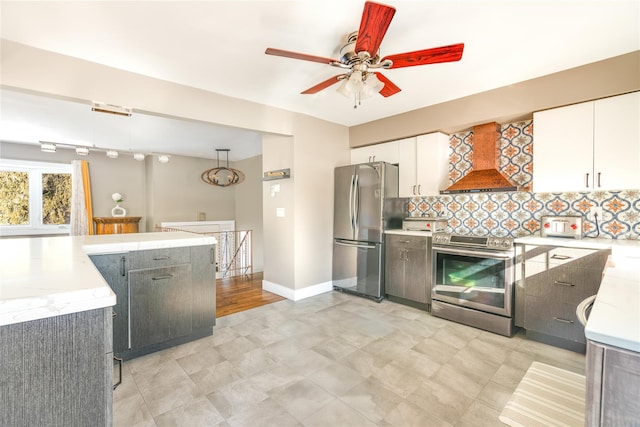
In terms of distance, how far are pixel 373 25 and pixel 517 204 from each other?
8.62 ft

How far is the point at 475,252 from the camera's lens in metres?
2.91

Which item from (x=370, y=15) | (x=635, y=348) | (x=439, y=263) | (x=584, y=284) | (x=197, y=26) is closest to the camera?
(x=635, y=348)

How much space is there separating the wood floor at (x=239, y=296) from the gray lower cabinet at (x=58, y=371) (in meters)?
2.46

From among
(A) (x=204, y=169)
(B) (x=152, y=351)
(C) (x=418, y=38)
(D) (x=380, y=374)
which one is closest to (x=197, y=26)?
(C) (x=418, y=38)

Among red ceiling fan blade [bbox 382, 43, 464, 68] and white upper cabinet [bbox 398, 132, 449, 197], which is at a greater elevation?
red ceiling fan blade [bbox 382, 43, 464, 68]

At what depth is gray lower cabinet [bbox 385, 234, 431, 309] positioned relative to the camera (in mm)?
3354

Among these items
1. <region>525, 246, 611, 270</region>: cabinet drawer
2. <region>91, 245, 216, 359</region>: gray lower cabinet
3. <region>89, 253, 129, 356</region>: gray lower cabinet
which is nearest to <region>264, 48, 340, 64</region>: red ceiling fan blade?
<region>91, 245, 216, 359</region>: gray lower cabinet

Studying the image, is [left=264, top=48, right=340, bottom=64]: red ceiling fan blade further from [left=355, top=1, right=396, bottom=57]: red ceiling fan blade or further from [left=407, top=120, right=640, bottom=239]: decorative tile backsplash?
[left=407, top=120, right=640, bottom=239]: decorative tile backsplash

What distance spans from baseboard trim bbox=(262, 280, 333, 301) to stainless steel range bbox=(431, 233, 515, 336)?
1508 millimetres

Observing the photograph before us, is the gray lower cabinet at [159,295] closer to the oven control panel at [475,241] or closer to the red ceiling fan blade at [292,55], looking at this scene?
the red ceiling fan blade at [292,55]

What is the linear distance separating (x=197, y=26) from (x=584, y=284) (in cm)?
357

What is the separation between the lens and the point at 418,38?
213cm

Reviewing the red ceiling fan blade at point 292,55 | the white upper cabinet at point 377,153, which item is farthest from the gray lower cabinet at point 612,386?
the white upper cabinet at point 377,153

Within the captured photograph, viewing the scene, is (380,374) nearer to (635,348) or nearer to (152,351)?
(635,348)
